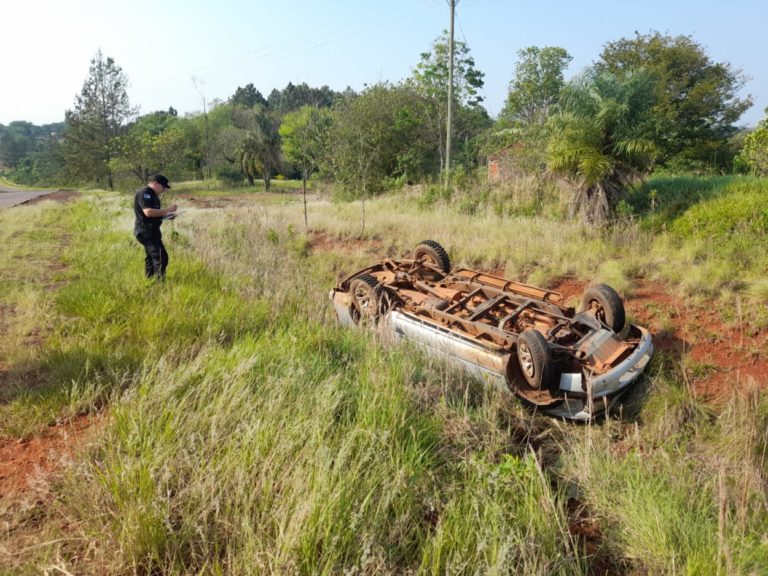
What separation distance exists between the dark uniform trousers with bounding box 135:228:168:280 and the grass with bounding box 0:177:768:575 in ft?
1.11

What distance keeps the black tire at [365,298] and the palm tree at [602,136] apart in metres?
5.76

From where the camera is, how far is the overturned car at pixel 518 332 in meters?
4.37

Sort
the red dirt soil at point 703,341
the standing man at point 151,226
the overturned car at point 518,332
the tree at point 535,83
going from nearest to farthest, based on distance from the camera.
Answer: the overturned car at point 518,332
the red dirt soil at point 703,341
the standing man at point 151,226
the tree at point 535,83

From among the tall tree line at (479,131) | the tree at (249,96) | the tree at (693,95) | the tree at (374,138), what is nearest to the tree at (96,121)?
the tall tree line at (479,131)

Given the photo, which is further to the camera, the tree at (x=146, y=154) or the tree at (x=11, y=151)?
the tree at (x=11, y=151)

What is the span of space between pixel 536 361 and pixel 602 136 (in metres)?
7.05

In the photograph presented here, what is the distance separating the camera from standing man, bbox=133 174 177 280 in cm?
659

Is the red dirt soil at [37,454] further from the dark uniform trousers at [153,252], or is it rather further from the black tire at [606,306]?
the black tire at [606,306]

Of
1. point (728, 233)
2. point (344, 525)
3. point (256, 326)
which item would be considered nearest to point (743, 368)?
point (728, 233)

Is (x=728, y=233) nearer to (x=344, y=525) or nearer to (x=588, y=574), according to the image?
(x=588, y=574)

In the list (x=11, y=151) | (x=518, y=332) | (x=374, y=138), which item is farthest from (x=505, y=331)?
(x=11, y=151)

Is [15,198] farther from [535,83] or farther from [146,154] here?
[535,83]

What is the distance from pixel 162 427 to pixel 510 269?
277 inches

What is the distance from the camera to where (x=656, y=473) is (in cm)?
326
